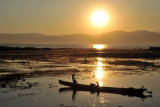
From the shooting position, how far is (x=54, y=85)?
88.7 ft

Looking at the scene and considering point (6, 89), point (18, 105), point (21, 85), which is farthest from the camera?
point (21, 85)

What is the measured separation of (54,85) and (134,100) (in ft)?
33.4

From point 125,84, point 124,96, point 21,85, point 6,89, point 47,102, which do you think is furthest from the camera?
point 125,84

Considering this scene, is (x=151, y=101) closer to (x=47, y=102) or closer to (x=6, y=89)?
(x=47, y=102)

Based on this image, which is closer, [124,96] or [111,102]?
[111,102]

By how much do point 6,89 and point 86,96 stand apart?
8.54 metres

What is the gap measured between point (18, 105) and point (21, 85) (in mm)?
7189

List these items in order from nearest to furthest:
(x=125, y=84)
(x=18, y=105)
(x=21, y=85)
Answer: (x=18, y=105) < (x=21, y=85) < (x=125, y=84)

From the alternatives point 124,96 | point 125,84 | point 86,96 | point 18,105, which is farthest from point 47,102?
point 125,84

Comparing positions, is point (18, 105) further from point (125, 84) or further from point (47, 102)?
point (125, 84)

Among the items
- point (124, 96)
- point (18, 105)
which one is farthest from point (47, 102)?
point (124, 96)

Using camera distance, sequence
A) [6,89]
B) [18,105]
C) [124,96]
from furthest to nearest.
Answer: [6,89]
[124,96]
[18,105]

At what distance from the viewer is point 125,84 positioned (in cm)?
2802

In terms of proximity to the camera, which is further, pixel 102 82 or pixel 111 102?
pixel 102 82
